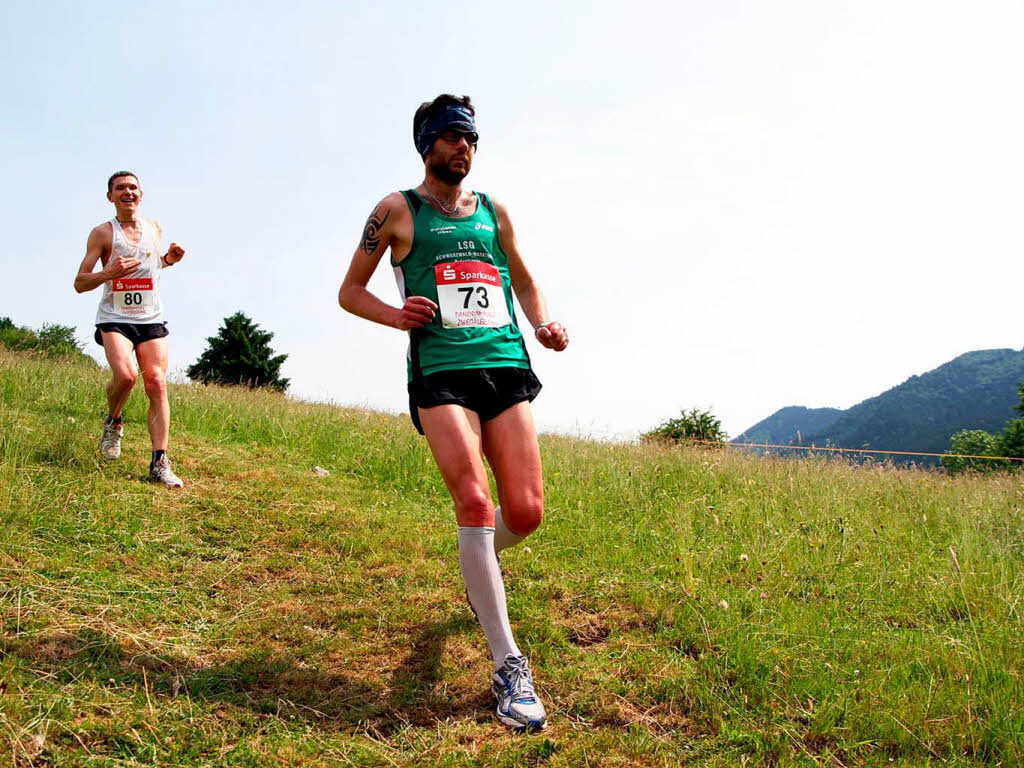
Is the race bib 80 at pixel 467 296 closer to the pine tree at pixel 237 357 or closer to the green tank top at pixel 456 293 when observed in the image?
the green tank top at pixel 456 293

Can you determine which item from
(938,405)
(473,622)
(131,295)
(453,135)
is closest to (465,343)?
(453,135)

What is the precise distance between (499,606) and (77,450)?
14.6ft

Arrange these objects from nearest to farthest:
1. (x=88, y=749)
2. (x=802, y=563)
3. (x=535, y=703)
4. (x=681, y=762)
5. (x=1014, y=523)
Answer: (x=88, y=749) < (x=681, y=762) < (x=535, y=703) < (x=802, y=563) < (x=1014, y=523)

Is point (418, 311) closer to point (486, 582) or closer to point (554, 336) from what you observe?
A: point (554, 336)

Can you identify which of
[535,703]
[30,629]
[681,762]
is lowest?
[681,762]

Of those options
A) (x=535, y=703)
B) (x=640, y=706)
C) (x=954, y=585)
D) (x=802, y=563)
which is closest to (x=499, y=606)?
(x=535, y=703)

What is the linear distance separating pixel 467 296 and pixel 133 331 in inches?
147

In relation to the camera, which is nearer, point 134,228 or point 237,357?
point 134,228

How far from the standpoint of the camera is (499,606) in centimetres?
313

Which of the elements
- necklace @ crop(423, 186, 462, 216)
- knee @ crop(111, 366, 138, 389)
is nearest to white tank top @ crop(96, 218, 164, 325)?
knee @ crop(111, 366, 138, 389)

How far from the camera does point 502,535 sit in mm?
3539

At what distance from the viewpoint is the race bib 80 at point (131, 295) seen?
227 inches

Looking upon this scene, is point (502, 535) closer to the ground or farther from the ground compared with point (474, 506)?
closer to the ground

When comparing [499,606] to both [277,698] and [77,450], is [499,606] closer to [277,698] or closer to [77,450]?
[277,698]
